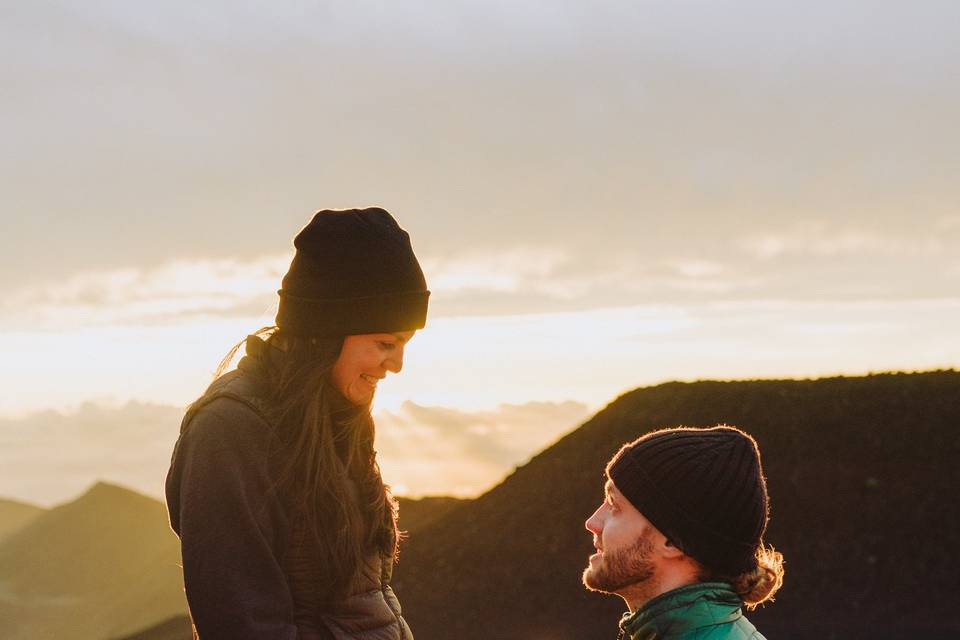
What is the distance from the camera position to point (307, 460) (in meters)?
3.58

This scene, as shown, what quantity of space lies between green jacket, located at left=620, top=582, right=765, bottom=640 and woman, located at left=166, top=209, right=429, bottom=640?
100 cm

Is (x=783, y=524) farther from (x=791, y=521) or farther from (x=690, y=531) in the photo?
(x=690, y=531)

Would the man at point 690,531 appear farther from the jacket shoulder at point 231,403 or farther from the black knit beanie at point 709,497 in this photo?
the jacket shoulder at point 231,403

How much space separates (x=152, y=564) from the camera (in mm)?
36031

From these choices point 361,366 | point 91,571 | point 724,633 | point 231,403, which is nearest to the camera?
point 724,633

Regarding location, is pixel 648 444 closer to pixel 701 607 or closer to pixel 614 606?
pixel 701 607

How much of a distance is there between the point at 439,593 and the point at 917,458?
37.6ft

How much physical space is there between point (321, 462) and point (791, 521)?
20864mm

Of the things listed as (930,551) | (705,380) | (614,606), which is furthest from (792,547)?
(705,380)

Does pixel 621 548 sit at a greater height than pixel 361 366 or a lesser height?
lesser

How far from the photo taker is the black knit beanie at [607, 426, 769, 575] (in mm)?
3543

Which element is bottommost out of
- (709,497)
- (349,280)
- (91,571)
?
(91,571)

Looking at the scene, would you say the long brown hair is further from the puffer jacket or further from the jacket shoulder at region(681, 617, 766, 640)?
the jacket shoulder at region(681, 617, 766, 640)

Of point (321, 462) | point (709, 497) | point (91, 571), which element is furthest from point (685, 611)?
point (91, 571)
